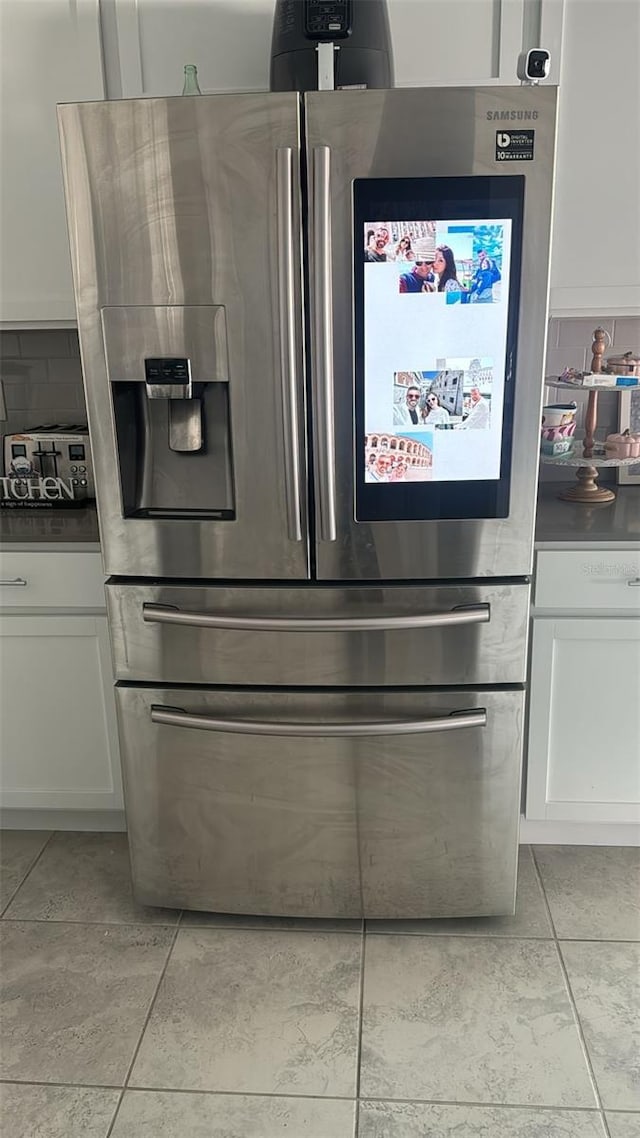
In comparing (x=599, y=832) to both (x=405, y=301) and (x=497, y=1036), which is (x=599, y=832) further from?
(x=405, y=301)

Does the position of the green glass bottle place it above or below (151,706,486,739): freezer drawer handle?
above

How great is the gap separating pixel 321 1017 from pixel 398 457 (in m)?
1.21

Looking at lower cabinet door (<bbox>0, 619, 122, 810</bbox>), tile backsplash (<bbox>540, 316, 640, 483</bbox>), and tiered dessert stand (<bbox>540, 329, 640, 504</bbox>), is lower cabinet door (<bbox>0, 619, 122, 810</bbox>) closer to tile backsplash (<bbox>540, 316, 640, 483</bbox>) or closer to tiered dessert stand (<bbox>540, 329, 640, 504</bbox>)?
tiered dessert stand (<bbox>540, 329, 640, 504</bbox>)

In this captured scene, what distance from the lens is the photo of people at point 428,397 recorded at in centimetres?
169

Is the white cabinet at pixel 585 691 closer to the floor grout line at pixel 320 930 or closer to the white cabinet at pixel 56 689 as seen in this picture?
the floor grout line at pixel 320 930

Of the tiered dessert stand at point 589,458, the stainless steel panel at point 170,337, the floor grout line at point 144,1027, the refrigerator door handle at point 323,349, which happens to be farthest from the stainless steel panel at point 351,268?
the floor grout line at point 144,1027

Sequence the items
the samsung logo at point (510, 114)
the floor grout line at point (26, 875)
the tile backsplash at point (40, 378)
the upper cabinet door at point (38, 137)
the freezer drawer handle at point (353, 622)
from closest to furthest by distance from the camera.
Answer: the samsung logo at point (510, 114) < the freezer drawer handle at point (353, 622) < the upper cabinet door at point (38, 137) < the floor grout line at point (26, 875) < the tile backsplash at point (40, 378)

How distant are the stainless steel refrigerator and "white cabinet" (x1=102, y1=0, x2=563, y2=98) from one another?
1.97ft

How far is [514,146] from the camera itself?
61.8 inches

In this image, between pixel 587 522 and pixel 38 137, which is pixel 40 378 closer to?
pixel 38 137

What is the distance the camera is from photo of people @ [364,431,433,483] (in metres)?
1.73

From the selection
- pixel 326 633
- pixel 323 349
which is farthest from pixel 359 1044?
pixel 323 349

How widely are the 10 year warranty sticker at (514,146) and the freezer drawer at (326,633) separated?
2.76 ft

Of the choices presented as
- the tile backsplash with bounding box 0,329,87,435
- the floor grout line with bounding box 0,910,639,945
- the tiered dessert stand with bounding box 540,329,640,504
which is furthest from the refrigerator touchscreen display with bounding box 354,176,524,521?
the tile backsplash with bounding box 0,329,87,435
